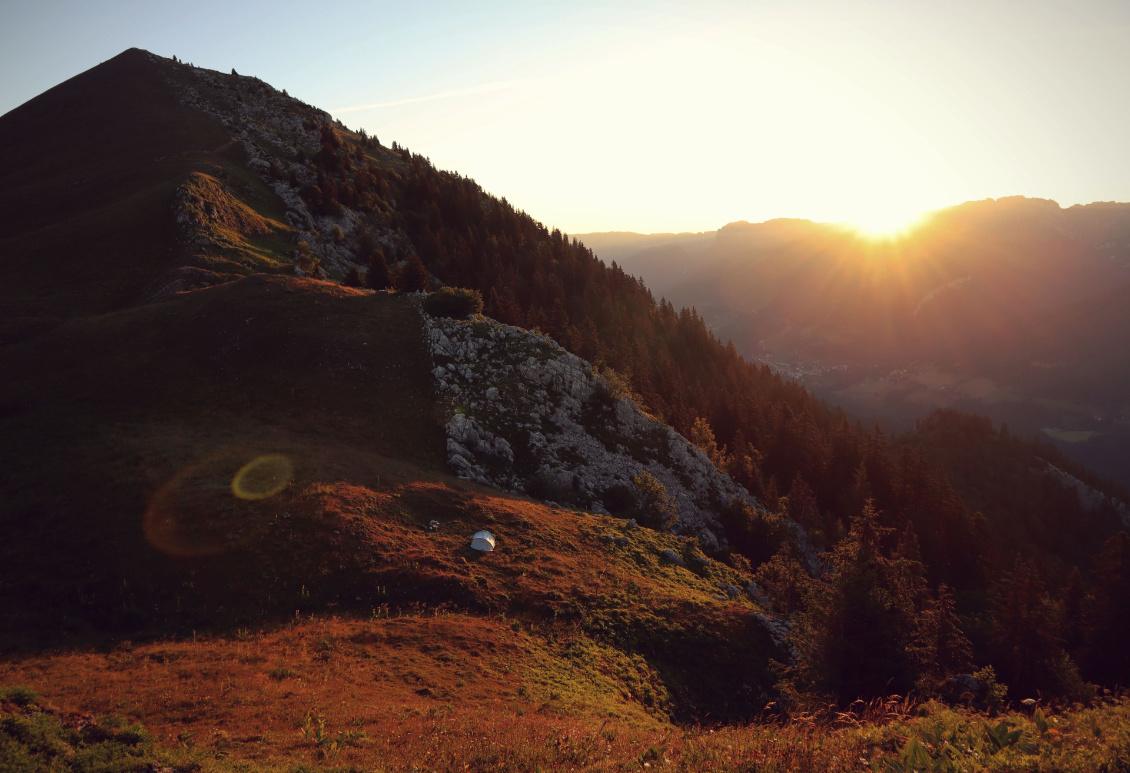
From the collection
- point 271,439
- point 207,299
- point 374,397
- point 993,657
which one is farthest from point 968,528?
point 207,299

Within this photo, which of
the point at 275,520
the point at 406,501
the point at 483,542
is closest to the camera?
the point at 275,520

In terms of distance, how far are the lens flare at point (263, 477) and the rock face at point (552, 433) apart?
13.3 m

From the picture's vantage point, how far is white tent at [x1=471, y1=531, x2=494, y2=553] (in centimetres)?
3066

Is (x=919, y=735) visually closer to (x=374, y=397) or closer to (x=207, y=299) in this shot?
(x=374, y=397)

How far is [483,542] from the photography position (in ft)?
101

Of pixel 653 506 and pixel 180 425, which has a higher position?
pixel 180 425

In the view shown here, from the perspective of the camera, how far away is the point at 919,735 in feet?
41.1

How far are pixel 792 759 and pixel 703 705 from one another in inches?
586

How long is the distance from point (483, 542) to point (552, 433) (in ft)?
68.8

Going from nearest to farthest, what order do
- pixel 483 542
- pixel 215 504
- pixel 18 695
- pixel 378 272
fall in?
pixel 18 695
pixel 215 504
pixel 483 542
pixel 378 272

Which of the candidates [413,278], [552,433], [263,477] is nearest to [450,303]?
[413,278]

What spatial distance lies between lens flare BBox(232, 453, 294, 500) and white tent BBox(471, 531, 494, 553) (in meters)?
12.1

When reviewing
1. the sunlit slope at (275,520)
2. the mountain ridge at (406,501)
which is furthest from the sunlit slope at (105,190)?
the sunlit slope at (275,520)

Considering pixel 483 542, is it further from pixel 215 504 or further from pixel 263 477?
pixel 215 504
